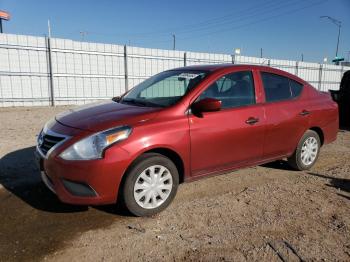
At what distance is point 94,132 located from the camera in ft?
11.3

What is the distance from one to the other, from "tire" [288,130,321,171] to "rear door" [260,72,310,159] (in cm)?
14

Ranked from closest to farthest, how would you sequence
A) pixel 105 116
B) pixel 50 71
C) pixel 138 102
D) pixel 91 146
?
1. pixel 91 146
2. pixel 105 116
3. pixel 138 102
4. pixel 50 71

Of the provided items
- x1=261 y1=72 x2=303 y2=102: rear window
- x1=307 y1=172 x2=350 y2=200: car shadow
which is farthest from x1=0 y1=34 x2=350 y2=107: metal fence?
x1=307 y1=172 x2=350 y2=200: car shadow

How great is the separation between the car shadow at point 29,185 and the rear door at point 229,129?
1.18m

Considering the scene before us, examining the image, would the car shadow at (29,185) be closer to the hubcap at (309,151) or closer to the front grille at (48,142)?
the front grille at (48,142)

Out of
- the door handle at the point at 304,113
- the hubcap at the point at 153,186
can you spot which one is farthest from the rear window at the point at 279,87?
the hubcap at the point at 153,186

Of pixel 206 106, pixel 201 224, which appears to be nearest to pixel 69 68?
pixel 206 106

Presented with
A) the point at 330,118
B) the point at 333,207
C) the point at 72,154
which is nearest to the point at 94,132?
the point at 72,154

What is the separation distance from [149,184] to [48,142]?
1201 mm

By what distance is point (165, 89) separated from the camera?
4.68 metres

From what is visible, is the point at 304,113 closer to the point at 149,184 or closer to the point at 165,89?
the point at 165,89

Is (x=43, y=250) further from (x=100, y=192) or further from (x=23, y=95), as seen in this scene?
(x=23, y=95)

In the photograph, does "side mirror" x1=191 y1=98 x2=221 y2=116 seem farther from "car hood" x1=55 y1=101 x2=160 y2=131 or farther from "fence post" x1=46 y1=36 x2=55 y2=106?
"fence post" x1=46 y1=36 x2=55 y2=106

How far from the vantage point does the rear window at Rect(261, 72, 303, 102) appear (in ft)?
15.8
